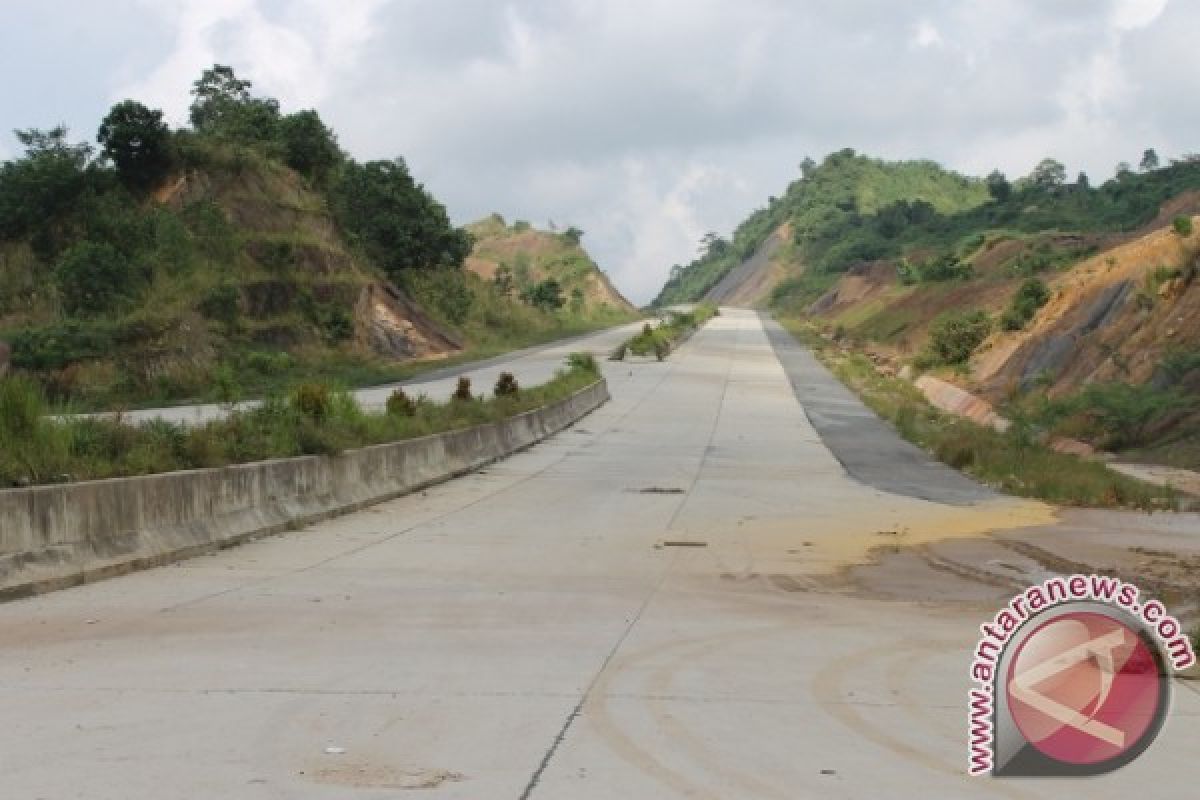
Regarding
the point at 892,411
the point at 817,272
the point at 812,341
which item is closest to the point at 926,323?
the point at 812,341

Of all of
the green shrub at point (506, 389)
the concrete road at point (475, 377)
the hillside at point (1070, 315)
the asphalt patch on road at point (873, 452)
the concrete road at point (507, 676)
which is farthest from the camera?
the green shrub at point (506, 389)

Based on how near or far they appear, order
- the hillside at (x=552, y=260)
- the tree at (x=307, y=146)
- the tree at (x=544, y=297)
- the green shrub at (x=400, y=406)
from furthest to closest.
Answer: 1. the hillside at (x=552, y=260)
2. the tree at (x=544, y=297)
3. the tree at (x=307, y=146)
4. the green shrub at (x=400, y=406)

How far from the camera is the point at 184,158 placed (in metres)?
68.8

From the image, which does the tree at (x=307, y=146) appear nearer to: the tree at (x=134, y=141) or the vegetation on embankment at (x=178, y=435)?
the tree at (x=134, y=141)

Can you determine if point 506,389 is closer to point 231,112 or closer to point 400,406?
point 400,406

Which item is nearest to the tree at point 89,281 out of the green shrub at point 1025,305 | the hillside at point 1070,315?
the hillside at point 1070,315

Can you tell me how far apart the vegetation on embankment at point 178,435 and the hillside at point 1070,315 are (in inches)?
677

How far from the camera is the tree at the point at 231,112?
255ft

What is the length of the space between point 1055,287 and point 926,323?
69.2 ft

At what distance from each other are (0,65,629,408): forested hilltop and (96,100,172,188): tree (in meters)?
0.07

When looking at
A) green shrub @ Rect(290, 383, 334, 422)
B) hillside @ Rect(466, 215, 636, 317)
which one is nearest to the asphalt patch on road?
green shrub @ Rect(290, 383, 334, 422)

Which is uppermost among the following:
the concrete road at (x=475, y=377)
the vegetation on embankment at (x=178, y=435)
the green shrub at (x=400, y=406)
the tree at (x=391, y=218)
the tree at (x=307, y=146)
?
the tree at (x=307, y=146)

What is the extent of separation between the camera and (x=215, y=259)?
6400cm

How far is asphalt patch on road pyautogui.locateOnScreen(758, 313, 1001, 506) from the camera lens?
1019 inches
